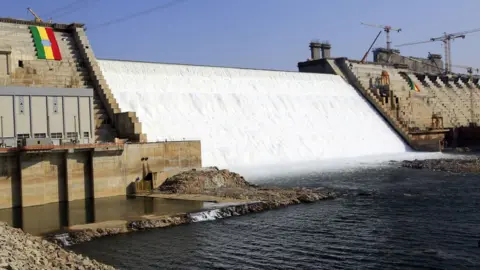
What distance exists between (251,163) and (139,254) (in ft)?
74.5

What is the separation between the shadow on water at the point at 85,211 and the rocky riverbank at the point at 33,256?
4073mm

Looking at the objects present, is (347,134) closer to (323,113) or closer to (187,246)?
(323,113)

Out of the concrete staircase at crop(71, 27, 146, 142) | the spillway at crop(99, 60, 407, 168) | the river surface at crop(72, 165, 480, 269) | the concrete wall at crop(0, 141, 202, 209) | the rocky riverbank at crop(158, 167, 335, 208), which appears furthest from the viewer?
the spillway at crop(99, 60, 407, 168)

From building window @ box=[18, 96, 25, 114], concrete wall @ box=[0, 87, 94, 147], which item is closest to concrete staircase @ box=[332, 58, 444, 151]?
concrete wall @ box=[0, 87, 94, 147]

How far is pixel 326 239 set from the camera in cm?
1638

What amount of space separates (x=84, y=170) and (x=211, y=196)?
6363mm

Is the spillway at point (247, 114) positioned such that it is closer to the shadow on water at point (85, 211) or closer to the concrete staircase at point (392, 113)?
the concrete staircase at point (392, 113)

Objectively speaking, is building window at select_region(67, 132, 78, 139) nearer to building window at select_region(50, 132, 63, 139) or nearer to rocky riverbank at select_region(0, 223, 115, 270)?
building window at select_region(50, 132, 63, 139)

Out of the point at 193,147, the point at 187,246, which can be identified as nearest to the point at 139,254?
the point at 187,246

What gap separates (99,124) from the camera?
30703mm

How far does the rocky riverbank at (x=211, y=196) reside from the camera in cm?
1766

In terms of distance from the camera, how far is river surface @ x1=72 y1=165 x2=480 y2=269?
14031mm

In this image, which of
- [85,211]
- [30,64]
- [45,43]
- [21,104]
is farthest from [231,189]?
[45,43]

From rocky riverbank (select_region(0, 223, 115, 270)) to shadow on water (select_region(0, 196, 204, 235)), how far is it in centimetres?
407
